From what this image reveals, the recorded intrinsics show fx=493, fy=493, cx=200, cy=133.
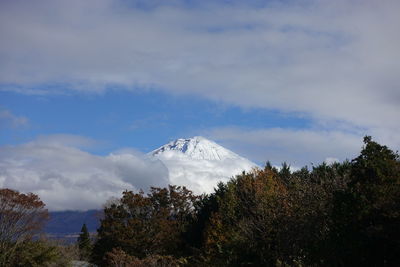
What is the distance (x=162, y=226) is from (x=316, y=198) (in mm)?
17676

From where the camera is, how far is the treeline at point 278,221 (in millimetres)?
14977

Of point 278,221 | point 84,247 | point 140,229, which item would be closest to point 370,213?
point 278,221

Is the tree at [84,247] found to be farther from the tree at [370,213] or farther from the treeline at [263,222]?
the tree at [370,213]

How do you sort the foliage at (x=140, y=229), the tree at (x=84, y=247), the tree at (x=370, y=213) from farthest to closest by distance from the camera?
the tree at (x=84, y=247) < the foliage at (x=140, y=229) < the tree at (x=370, y=213)

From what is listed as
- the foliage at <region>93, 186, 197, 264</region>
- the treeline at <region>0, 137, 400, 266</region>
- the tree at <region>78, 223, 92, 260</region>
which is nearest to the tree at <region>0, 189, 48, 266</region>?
the treeline at <region>0, 137, 400, 266</region>

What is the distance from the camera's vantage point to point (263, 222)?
2261 centimetres

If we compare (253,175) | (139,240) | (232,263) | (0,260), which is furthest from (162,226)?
(232,263)

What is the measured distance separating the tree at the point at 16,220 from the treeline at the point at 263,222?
67 mm

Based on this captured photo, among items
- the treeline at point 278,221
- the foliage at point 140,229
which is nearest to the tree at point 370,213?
the treeline at point 278,221

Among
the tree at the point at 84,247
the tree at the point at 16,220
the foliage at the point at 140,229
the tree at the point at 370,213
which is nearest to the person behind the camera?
the tree at the point at 370,213

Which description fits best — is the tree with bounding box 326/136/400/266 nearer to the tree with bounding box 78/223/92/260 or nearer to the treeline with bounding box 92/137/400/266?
the treeline with bounding box 92/137/400/266

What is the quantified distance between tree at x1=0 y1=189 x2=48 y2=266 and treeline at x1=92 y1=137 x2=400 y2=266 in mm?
5530

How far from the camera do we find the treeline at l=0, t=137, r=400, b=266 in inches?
593

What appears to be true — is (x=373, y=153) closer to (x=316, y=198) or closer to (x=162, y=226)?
(x=316, y=198)
